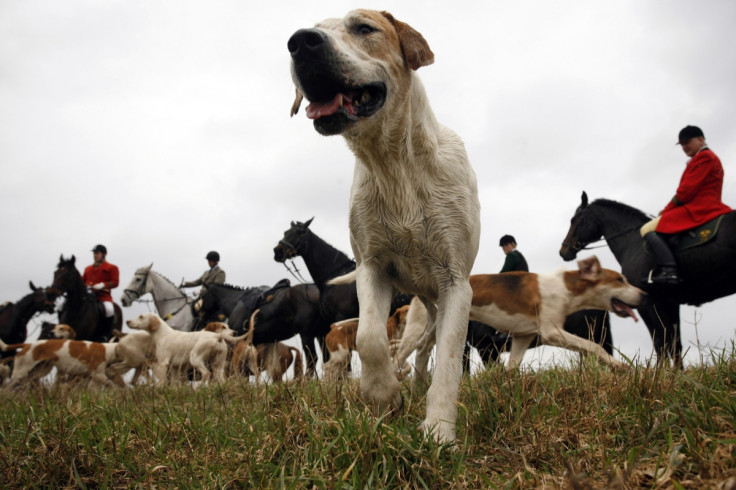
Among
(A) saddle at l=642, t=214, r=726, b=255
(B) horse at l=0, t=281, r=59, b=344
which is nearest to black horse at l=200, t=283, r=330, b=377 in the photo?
(B) horse at l=0, t=281, r=59, b=344

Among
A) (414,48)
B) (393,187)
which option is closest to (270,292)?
(393,187)

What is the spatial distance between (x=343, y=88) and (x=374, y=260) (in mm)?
969

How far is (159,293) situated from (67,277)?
3.94 meters

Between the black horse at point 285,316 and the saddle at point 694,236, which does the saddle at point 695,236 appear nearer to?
the saddle at point 694,236

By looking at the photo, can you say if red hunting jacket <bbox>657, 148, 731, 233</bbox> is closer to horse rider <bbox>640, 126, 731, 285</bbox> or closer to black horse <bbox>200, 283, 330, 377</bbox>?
horse rider <bbox>640, 126, 731, 285</bbox>

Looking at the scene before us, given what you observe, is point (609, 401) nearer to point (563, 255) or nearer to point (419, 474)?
point (419, 474)

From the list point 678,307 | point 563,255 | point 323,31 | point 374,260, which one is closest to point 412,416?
point 374,260

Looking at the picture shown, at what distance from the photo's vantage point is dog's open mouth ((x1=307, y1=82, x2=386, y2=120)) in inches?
112

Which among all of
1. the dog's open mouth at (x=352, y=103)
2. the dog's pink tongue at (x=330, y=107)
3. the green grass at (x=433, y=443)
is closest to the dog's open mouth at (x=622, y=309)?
the green grass at (x=433, y=443)

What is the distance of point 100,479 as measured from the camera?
8.71ft

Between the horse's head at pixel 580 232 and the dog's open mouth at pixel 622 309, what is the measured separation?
8.34ft

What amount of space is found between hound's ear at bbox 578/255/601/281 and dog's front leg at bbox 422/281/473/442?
3.98 meters

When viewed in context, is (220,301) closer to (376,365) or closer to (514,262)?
(514,262)

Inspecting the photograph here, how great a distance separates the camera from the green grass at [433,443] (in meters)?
2.12
